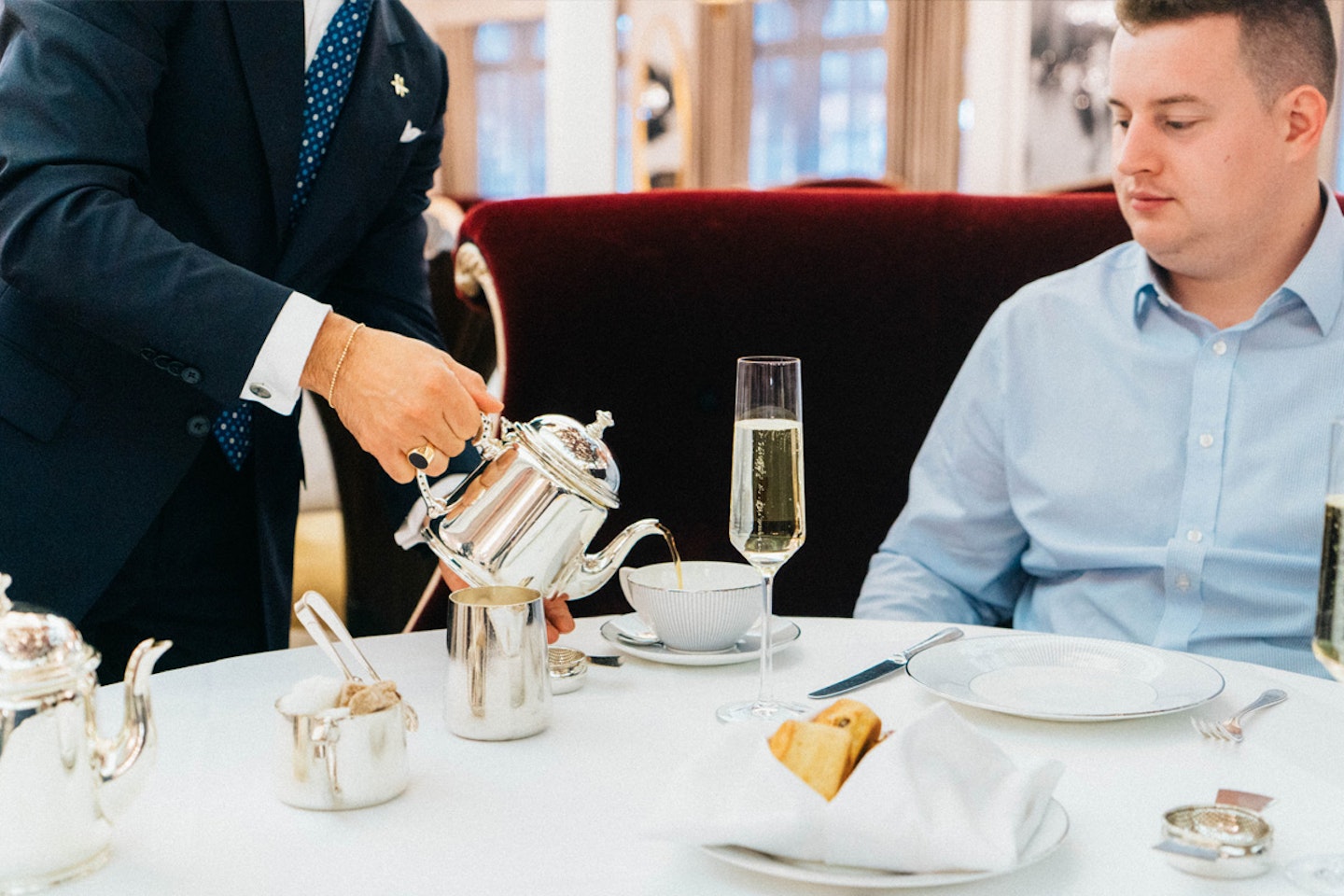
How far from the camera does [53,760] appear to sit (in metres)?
0.69

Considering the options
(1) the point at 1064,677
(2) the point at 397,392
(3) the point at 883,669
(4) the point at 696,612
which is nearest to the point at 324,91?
(2) the point at 397,392

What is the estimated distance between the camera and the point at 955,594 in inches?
61.7

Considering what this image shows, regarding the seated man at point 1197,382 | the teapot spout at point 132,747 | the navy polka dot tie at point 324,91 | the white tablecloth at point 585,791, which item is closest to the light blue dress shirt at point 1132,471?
the seated man at point 1197,382

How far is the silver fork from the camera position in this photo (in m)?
0.91

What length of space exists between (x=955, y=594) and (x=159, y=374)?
96cm

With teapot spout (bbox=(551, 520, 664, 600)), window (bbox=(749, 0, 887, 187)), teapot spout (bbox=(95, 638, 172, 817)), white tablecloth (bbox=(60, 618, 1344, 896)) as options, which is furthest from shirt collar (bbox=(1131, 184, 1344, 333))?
window (bbox=(749, 0, 887, 187))

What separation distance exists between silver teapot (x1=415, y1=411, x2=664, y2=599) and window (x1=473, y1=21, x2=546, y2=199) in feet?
33.7

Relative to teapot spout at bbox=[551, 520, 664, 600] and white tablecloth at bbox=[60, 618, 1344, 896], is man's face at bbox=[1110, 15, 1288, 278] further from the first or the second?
teapot spout at bbox=[551, 520, 664, 600]

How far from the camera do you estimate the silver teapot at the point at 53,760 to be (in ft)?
2.22

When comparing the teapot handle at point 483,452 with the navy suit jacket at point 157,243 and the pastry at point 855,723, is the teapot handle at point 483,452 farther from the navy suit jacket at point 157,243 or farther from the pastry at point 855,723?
the pastry at point 855,723

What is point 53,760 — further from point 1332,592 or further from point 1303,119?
point 1303,119

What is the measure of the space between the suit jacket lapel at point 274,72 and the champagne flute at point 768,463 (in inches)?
26.4

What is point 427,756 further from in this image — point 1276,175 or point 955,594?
point 1276,175

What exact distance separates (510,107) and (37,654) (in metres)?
11.1
